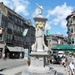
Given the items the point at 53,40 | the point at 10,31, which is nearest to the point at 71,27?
the point at 10,31

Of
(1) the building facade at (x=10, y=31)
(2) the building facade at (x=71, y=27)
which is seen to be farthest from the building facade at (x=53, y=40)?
(2) the building facade at (x=71, y=27)

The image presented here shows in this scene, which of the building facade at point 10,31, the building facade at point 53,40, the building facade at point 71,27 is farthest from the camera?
the building facade at point 53,40

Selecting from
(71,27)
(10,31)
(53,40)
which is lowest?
(10,31)

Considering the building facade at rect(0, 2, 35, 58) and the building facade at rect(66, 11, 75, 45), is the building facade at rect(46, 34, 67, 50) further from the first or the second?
the building facade at rect(66, 11, 75, 45)

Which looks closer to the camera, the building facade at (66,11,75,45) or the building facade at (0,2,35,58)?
the building facade at (66,11,75,45)

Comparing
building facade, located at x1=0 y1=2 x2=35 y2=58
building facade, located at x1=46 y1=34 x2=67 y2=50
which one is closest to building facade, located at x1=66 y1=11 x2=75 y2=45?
building facade, located at x1=0 y1=2 x2=35 y2=58

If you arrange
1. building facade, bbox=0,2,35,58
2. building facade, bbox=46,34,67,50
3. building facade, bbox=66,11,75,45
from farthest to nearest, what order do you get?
building facade, bbox=46,34,67,50, building facade, bbox=0,2,35,58, building facade, bbox=66,11,75,45

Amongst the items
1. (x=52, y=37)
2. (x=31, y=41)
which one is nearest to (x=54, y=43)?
(x=52, y=37)

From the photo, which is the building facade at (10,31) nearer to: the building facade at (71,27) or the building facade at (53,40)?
the building facade at (71,27)

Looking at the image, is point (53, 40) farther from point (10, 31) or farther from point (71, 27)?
point (71, 27)

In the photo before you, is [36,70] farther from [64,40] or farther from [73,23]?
[64,40]

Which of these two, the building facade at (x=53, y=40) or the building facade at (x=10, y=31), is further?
the building facade at (x=53, y=40)

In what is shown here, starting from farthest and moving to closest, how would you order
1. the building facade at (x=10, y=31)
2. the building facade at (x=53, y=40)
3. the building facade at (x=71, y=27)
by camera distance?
1. the building facade at (x=53, y=40)
2. the building facade at (x=10, y=31)
3. the building facade at (x=71, y=27)

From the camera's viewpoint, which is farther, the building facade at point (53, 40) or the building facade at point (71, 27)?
the building facade at point (53, 40)
